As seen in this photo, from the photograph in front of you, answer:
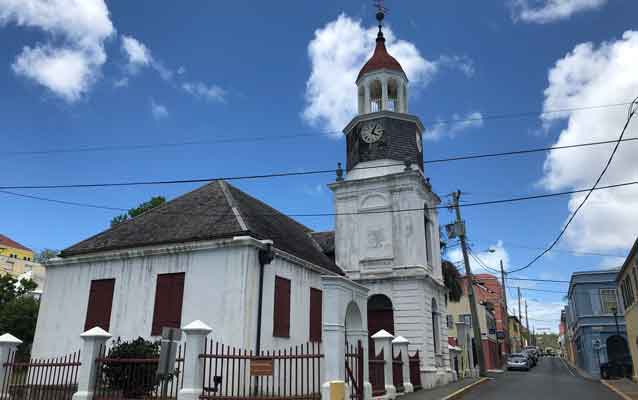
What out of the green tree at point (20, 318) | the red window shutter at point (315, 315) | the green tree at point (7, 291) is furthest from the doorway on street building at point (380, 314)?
the green tree at point (7, 291)

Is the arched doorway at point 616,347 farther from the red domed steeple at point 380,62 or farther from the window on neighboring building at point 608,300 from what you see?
the red domed steeple at point 380,62

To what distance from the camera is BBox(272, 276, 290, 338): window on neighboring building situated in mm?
15680

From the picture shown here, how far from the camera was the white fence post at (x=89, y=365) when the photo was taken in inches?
443

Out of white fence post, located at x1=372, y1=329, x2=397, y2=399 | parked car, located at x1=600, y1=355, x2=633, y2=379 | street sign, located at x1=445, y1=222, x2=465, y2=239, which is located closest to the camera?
white fence post, located at x1=372, y1=329, x2=397, y2=399

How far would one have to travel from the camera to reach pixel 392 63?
84.9 ft

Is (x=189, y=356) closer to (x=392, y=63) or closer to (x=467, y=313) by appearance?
(x=392, y=63)

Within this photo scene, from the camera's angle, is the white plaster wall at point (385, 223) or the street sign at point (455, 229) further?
the street sign at point (455, 229)

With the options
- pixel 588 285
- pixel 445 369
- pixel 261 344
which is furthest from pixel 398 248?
pixel 588 285

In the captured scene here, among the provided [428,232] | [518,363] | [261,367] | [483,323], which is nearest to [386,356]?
[261,367]

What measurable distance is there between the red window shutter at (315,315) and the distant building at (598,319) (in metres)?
25.8

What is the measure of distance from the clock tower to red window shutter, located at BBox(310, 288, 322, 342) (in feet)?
14.5

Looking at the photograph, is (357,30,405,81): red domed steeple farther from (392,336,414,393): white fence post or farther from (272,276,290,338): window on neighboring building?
(392,336,414,393): white fence post

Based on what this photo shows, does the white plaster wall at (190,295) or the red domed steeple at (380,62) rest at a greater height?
the red domed steeple at (380,62)

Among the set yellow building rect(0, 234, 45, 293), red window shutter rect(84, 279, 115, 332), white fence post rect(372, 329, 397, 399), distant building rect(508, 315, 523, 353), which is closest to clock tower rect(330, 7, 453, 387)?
white fence post rect(372, 329, 397, 399)
